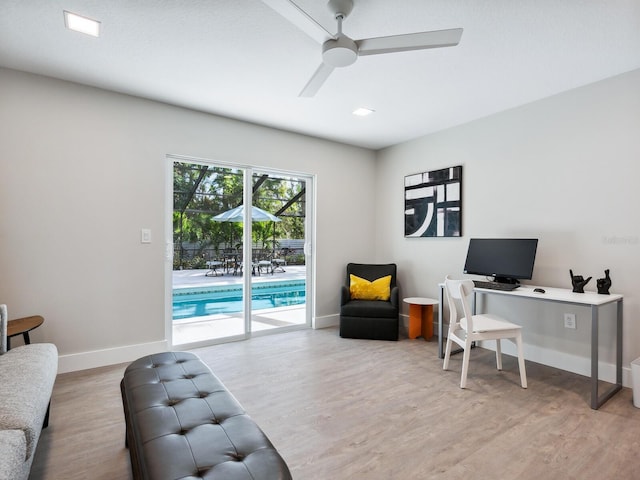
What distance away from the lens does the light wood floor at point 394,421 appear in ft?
5.74

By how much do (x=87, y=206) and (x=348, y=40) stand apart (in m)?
2.63

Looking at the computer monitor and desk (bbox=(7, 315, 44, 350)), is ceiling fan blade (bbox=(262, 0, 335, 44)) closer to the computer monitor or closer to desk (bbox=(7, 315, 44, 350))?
the computer monitor

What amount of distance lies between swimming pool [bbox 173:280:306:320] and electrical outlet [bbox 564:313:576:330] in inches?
113

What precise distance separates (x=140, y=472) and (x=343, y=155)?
421 cm

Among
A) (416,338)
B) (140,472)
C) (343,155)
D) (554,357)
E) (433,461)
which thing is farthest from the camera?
(343,155)

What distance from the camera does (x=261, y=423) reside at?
7.09ft

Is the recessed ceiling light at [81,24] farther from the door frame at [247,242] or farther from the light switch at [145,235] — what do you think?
the light switch at [145,235]

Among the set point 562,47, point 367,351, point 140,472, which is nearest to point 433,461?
point 140,472

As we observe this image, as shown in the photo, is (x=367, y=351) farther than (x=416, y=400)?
Yes

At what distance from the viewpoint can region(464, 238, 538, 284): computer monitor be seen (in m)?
3.08

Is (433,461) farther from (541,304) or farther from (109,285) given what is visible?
(109,285)

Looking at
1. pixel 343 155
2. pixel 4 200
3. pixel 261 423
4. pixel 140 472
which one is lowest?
pixel 261 423

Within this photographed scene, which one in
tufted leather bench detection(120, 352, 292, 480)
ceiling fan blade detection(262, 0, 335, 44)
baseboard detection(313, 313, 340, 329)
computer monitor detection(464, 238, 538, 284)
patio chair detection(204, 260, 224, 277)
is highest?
ceiling fan blade detection(262, 0, 335, 44)

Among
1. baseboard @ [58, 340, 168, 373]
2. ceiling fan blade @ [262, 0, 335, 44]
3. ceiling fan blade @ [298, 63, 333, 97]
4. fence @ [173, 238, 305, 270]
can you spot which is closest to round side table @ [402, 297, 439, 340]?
fence @ [173, 238, 305, 270]
